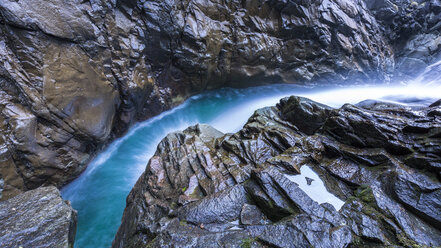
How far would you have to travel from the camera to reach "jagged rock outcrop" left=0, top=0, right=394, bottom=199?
5793 mm

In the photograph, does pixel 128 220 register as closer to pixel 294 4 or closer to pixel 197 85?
pixel 197 85

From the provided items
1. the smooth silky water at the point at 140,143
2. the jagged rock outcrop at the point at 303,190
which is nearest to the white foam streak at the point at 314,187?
the jagged rock outcrop at the point at 303,190

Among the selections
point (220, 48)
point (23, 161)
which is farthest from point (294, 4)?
point (23, 161)

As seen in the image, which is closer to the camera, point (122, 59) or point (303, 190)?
point (303, 190)

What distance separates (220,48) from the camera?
1171 cm

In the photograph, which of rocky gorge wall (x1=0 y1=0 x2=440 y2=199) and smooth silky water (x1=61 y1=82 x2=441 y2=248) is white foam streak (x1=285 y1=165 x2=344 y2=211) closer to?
smooth silky water (x1=61 y1=82 x2=441 y2=248)

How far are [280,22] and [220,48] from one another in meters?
4.95

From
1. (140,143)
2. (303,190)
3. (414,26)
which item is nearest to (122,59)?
(140,143)

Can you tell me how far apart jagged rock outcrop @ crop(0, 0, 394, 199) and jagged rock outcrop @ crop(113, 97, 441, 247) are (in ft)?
10.5

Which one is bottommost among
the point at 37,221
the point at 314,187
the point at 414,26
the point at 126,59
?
the point at 314,187

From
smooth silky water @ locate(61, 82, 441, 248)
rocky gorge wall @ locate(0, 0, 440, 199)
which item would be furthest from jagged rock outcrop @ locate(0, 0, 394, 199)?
smooth silky water @ locate(61, 82, 441, 248)

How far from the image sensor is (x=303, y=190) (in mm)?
4383

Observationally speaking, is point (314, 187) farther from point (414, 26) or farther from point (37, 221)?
point (414, 26)

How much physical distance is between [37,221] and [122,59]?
21.3 ft
